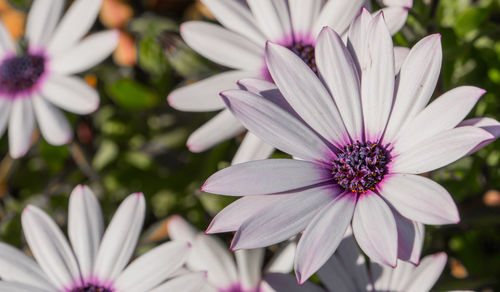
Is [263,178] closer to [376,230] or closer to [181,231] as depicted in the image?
[376,230]

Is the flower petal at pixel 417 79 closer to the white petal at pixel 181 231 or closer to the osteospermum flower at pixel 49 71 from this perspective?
the white petal at pixel 181 231

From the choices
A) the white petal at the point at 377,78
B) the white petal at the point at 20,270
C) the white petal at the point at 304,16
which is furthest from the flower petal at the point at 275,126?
the white petal at the point at 20,270

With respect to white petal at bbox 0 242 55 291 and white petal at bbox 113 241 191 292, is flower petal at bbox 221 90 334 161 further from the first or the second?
white petal at bbox 0 242 55 291

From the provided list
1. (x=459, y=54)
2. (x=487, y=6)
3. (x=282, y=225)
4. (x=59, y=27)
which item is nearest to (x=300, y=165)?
(x=282, y=225)

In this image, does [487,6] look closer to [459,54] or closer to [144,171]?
[459,54]

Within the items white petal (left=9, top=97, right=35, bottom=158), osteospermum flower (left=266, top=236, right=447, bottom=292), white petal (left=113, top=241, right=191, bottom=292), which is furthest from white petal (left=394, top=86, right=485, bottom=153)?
white petal (left=9, top=97, right=35, bottom=158)

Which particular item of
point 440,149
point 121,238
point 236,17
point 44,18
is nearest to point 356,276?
point 440,149
